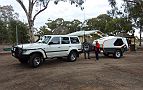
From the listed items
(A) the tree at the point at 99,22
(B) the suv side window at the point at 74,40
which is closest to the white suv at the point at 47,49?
(B) the suv side window at the point at 74,40

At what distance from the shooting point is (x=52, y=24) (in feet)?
306

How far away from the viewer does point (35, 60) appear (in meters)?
15.4

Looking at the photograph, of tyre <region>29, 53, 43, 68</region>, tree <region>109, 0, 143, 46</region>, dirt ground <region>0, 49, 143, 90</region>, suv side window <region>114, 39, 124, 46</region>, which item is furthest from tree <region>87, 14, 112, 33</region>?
dirt ground <region>0, 49, 143, 90</region>

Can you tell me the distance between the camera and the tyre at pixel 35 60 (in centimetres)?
1519

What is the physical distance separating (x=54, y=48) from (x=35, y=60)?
1829 millimetres

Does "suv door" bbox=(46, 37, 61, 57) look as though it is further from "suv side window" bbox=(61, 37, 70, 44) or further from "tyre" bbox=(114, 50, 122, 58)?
"tyre" bbox=(114, 50, 122, 58)

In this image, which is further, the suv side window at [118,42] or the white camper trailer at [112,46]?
the suv side window at [118,42]

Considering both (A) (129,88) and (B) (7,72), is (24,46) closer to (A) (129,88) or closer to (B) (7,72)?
(B) (7,72)

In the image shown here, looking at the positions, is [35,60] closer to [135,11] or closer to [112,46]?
[112,46]

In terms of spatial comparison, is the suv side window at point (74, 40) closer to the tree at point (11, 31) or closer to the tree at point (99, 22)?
the tree at point (11, 31)

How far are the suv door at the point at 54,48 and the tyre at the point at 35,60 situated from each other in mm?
747

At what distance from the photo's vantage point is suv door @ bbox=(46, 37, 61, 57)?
16.4 meters

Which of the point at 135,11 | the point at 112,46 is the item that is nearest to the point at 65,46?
the point at 112,46

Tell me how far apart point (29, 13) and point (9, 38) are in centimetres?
2480
